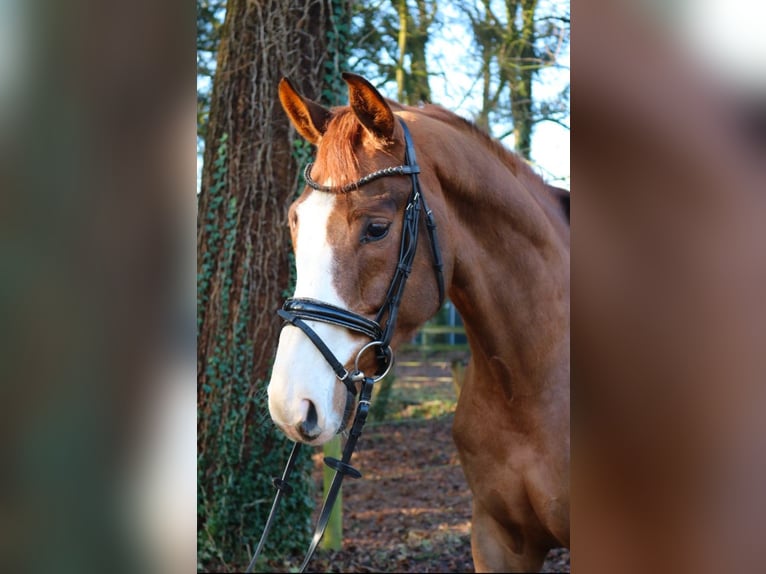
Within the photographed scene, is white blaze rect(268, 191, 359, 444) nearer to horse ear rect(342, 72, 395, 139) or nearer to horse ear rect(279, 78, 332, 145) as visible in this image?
horse ear rect(342, 72, 395, 139)

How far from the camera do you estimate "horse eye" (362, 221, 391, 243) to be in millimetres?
2115

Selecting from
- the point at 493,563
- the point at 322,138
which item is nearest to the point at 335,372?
the point at 322,138

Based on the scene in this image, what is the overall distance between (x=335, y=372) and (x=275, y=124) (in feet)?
9.13

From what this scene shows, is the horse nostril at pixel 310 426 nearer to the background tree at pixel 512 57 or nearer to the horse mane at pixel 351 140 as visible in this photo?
the horse mane at pixel 351 140

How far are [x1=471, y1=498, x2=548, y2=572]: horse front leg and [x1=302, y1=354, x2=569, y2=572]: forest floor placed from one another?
88.8 inches

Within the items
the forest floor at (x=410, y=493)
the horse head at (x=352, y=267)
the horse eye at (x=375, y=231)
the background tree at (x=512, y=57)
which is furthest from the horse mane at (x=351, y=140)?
the forest floor at (x=410, y=493)

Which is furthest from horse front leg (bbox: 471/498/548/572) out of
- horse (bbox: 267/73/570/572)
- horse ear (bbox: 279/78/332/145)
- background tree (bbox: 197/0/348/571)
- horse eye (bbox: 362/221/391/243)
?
horse ear (bbox: 279/78/332/145)

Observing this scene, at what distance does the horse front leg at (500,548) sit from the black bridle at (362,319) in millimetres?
1153

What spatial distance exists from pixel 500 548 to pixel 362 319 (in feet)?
5.22

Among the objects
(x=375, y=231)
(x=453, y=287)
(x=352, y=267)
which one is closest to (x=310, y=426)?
(x=352, y=267)

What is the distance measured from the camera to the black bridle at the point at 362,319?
1.98 m
